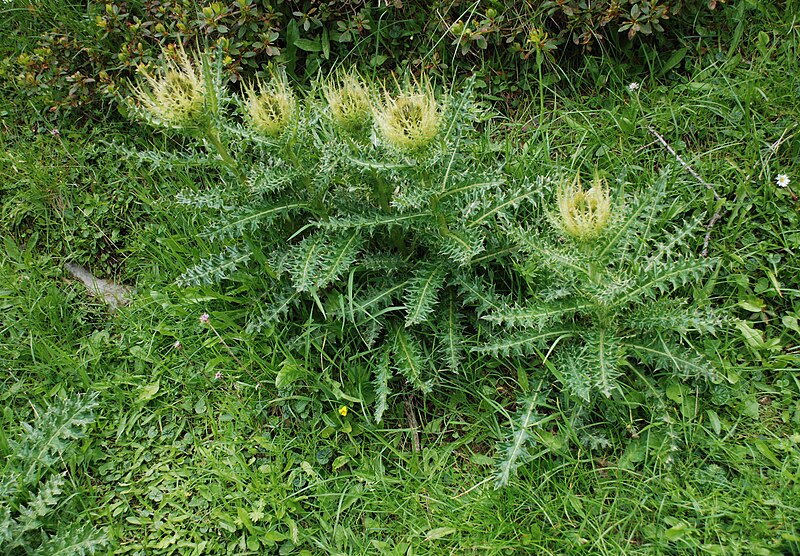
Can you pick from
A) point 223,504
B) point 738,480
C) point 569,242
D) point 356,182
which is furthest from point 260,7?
point 738,480

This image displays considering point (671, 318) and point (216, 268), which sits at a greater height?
point (216, 268)

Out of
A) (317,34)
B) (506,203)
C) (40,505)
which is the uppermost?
(317,34)

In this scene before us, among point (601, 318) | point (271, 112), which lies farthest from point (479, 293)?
point (271, 112)

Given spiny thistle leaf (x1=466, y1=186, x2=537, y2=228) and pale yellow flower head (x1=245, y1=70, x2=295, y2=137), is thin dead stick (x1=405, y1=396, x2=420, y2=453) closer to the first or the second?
spiny thistle leaf (x1=466, y1=186, x2=537, y2=228)

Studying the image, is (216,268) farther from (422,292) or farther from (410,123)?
(410,123)

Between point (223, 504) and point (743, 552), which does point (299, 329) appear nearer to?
point (223, 504)

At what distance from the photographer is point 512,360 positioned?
108 inches

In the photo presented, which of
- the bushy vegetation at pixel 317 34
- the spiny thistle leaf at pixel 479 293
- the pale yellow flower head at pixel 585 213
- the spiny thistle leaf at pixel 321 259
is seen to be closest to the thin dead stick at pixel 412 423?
the spiny thistle leaf at pixel 479 293

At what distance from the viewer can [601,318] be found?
2.45 metres

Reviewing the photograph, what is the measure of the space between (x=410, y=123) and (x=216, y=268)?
108cm

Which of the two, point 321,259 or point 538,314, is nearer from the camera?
point 538,314

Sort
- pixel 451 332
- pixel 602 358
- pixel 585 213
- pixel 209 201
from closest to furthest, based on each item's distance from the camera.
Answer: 1. pixel 585 213
2. pixel 602 358
3. pixel 451 332
4. pixel 209 201

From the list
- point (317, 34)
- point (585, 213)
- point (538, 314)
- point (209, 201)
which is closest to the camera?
point (585, 213)

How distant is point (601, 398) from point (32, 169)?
315 cm
